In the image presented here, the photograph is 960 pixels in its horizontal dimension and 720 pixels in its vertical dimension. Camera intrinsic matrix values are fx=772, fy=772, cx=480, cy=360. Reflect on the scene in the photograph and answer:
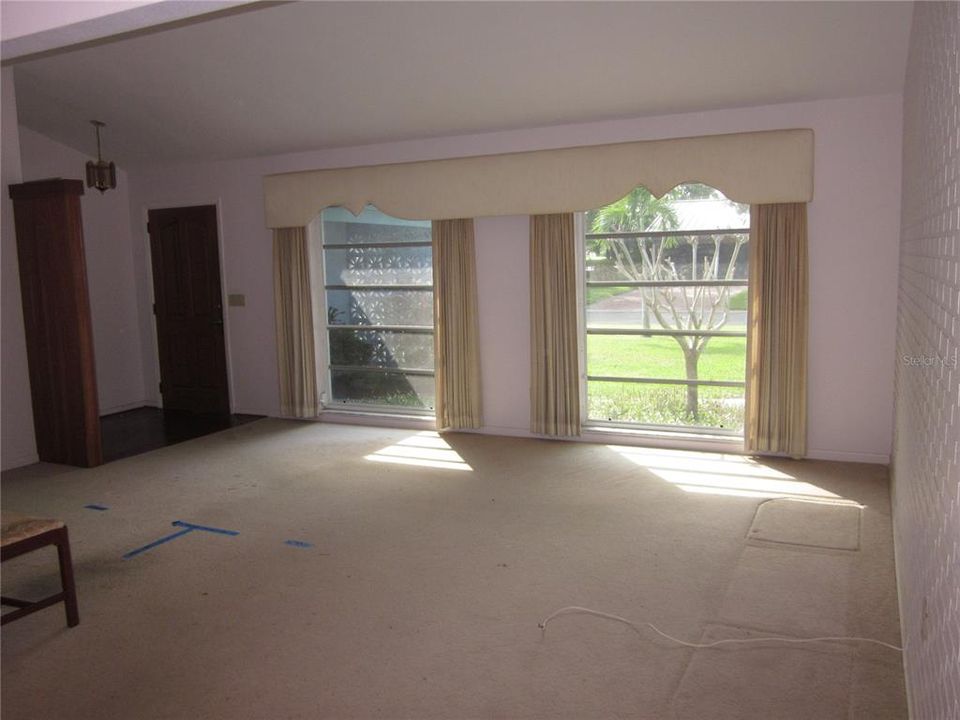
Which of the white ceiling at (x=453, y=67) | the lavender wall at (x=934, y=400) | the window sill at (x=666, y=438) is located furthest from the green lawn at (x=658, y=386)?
the lavender wall at (x=934, y=400)

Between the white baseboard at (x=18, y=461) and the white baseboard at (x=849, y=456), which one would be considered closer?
the white baseboard at (x=849, y=456)

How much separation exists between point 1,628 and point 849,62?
546cm

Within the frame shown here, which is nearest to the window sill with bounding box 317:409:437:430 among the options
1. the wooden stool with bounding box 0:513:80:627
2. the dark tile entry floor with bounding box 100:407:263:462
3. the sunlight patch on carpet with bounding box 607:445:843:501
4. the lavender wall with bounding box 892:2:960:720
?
the dark tile entry floor with bounding box 100:407:263:462

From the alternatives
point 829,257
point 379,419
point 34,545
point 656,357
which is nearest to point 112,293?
point 379,419

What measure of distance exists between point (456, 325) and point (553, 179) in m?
1.51

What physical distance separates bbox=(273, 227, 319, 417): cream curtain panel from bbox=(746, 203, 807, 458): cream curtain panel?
401cm

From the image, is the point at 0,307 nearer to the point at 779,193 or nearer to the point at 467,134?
the point at 467,134

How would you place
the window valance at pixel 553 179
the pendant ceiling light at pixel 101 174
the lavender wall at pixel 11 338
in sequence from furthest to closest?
the pendant ceiling light at pixel 101 174
the lavender wall at pixel 11 338
the window valance at pixel 553 179

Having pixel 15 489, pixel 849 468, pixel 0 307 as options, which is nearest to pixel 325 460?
pixel 15 489

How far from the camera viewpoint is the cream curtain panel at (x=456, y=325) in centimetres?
662

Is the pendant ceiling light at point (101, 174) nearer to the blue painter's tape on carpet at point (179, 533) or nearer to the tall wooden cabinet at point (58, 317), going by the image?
the tall wooden cabinet at point (58, 317)

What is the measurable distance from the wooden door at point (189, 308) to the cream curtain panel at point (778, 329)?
513cm

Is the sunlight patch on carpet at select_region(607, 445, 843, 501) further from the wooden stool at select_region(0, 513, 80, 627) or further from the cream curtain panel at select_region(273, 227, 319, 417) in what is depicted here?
the wooden stool at select_region(0, 513, 80, 627)

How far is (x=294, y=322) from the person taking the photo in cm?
741
